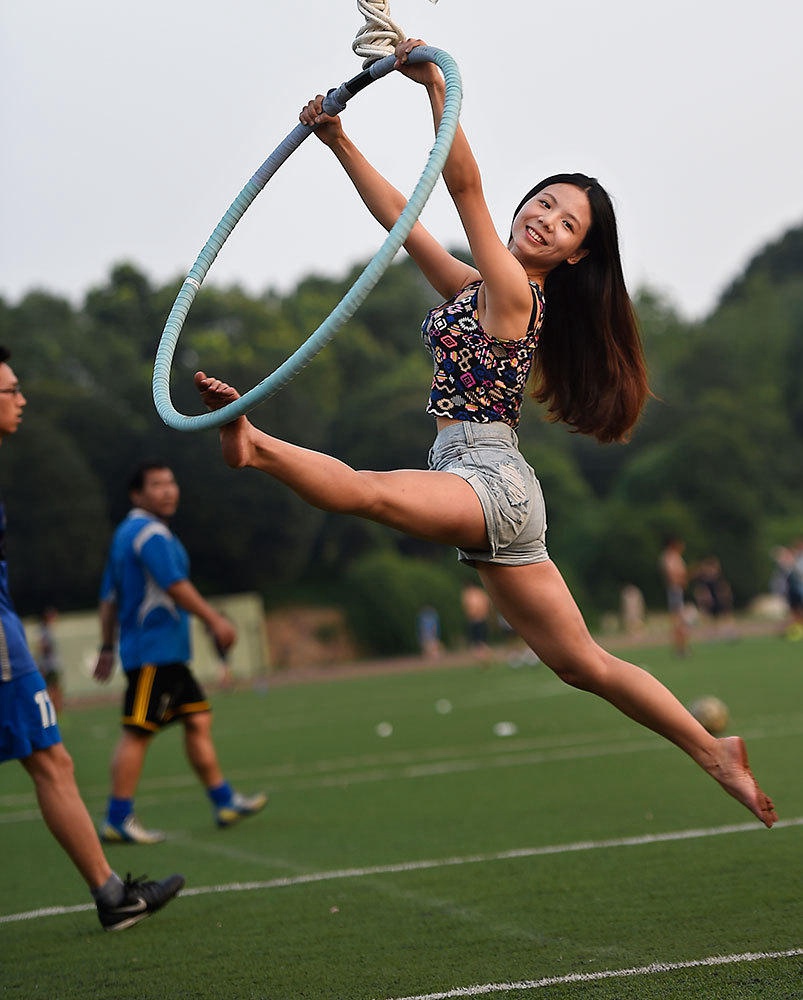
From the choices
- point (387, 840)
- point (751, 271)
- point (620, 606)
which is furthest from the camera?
point (751, 271)

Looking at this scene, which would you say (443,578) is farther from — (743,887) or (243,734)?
(743,887)

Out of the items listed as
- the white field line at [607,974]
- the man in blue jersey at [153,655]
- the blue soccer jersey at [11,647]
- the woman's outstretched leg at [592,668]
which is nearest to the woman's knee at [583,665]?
the woman's outstretched leg at [592,668]

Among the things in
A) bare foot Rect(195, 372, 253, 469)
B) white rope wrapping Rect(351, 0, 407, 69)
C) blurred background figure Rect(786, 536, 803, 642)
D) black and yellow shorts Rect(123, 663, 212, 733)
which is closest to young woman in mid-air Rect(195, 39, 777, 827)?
bare foot Rect(195, 372, 253, 469)

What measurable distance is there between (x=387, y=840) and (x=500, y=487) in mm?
3491

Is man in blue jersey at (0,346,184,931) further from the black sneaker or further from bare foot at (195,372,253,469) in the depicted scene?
bare foot at (195,372,253,469)

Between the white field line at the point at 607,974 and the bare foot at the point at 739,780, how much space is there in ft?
2.01

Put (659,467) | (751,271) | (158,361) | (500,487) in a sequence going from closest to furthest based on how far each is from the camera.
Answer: (500,487) < (158,361) < (659,467) < (751,271)

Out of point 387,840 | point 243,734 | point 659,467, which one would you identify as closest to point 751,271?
point 659,467

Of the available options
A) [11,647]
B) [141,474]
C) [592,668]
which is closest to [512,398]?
[592,668]

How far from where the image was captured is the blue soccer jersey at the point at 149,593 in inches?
347

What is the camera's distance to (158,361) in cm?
545

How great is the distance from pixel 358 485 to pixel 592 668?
1203 millimetres

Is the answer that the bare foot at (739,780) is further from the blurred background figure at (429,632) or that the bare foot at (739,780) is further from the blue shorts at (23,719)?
the blurred background figure at (429,632)

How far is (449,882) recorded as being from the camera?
639 centimetres
